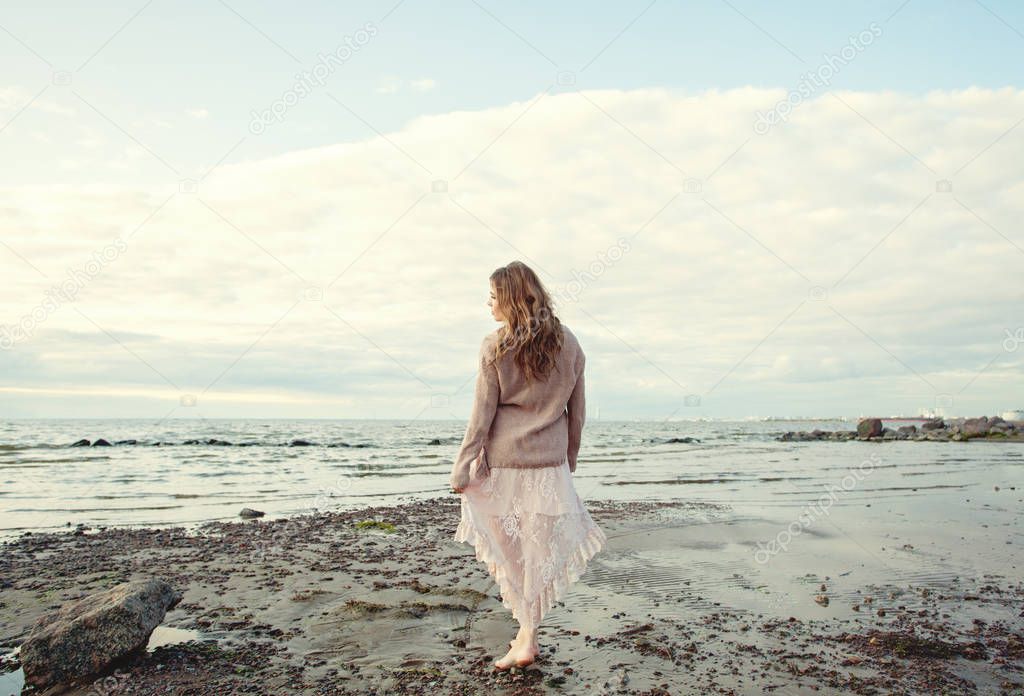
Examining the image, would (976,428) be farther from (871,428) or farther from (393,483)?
(393,483)

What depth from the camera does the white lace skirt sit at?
4.61 meters

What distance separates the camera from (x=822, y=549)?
27.1ft

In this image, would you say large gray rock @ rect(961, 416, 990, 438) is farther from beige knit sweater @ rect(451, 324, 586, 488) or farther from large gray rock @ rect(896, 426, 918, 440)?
beige knit sweater @ rect(451, 324, 586, 488)

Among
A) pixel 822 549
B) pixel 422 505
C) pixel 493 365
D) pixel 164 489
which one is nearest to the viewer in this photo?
pixel 493 365

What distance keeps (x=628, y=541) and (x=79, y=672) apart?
6.38m

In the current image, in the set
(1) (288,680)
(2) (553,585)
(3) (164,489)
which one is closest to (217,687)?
(1) (288,680)

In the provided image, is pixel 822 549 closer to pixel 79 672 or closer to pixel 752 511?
pixel 752 511

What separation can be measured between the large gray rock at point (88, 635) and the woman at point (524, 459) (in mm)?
2215

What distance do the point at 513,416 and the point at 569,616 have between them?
2.01 m

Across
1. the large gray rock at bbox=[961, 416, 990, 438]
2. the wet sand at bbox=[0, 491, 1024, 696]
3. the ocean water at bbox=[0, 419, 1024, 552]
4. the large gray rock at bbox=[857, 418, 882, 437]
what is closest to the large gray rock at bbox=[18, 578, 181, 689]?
the wet sand at bbox=[0, 491, 1024, 696]

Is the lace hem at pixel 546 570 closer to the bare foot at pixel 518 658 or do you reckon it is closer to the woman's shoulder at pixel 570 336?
the bare foot at pixel 518 658

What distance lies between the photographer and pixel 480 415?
457cm

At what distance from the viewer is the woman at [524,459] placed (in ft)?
14.9

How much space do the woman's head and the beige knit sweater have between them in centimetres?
6
